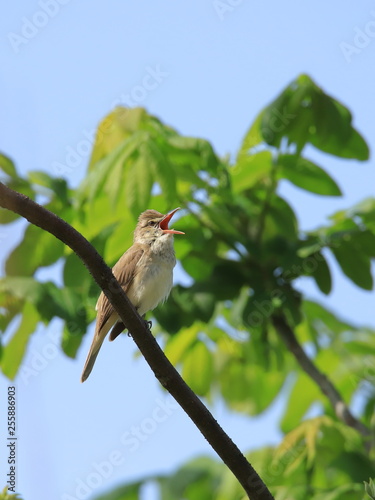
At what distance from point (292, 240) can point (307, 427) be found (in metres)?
1.39

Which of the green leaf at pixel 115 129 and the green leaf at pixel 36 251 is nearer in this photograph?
the green leaf at pixel 36 251

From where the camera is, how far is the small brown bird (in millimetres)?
5613

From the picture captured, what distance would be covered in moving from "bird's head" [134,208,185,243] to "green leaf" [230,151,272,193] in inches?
22.8

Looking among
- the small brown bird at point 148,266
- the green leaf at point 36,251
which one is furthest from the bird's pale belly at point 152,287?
the green leaf at point 36,251

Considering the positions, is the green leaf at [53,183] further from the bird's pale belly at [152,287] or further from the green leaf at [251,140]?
the green leaf at [251,140]

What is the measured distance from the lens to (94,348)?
5.33 metres

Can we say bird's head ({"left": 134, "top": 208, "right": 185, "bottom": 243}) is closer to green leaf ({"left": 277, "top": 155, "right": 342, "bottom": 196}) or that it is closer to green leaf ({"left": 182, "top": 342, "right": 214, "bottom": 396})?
green leaf ({"left": 277, "top": 155, "right": 342, "bottom": 196})

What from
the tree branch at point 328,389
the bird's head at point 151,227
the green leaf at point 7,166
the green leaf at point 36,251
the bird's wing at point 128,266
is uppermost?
the green leaf at point 7,166

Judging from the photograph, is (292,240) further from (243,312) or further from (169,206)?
(169,206)

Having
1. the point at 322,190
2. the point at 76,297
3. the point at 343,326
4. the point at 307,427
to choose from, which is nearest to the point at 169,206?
the point at 76,297

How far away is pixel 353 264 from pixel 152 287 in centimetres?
→ 147

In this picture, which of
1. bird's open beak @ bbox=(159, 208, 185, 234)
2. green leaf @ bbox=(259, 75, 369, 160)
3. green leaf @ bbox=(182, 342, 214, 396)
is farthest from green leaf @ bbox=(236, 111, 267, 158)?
green leaf @ bbox=(182, 342, 214, 396)

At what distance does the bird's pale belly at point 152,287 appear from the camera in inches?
221

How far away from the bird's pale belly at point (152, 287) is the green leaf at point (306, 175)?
45.1 inches
